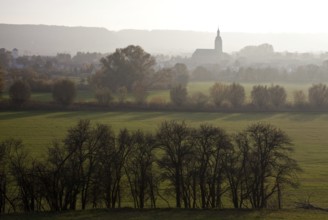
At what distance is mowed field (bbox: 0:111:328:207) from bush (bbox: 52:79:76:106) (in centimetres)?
399

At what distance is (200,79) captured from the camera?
401 feet

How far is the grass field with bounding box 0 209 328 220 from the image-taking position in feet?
80.1

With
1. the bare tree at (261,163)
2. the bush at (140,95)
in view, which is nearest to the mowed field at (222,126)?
the bare tree at (261,163)

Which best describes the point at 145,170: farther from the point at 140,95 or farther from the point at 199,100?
the point at 140,95

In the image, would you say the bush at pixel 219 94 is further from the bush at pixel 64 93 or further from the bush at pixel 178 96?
the bush at pixel 64 93

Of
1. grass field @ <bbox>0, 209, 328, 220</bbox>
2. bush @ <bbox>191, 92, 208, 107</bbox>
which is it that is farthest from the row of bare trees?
bush @ <bbox>191, 92, 208, 107</bbox>

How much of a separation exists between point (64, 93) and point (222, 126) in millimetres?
23848

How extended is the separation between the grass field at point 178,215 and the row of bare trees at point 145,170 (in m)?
2.23

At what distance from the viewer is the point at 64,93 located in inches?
2655

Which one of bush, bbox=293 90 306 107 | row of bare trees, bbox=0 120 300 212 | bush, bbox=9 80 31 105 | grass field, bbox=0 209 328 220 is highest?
bush, bbox=9 80 31 105

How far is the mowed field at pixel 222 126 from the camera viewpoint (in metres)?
34.2

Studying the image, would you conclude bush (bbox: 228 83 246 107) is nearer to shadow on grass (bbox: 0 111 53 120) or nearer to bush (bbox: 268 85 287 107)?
bush (bbox: 268 85 287 107)

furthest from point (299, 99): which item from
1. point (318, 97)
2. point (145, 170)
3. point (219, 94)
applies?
point (145, 170)

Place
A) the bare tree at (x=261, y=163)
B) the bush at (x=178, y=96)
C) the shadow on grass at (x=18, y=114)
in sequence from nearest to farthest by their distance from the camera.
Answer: the bare tree at (x=261, y=163)
the shadow on grass at (x=18, y=114)
the bush at (x=178, y=96)
